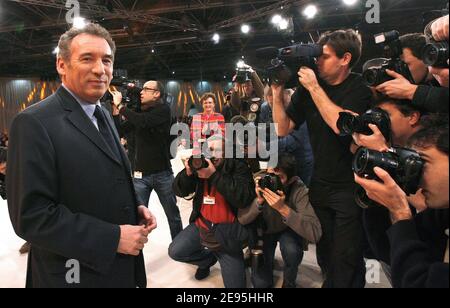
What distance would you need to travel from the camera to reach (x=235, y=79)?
2.73m

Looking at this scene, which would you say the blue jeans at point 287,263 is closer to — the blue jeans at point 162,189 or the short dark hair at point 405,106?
the blue jeans at point 162,189

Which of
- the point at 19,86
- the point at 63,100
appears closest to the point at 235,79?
the point at 63,100

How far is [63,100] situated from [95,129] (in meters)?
0.14

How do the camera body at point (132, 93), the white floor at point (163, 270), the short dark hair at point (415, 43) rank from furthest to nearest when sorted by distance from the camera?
1. the camera body at point (132, 93)
2. the white floor at point (163, 270)
3. the short dark hair at point (415, 43)

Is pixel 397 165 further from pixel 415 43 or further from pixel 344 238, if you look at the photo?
pixel 415 43

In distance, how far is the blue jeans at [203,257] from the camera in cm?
199

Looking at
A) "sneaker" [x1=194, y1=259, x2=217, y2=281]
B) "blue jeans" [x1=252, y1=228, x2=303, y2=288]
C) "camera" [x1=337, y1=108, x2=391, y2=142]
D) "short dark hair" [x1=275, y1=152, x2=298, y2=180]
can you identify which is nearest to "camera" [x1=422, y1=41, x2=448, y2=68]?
"camera" [x1=337, y1=108, x2=391, y2=142]

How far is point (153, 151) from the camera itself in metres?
2.53

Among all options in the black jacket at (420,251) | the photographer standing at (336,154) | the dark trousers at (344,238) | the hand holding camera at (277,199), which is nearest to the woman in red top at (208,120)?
the hand holding camera at (277,199)

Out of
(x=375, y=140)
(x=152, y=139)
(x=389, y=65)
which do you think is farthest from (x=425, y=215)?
(x=152, y=139)

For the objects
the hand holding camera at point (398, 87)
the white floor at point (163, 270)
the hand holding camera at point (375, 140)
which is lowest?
the white floor at point (163, 270)

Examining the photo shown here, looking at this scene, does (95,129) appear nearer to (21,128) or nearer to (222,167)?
(21,128)

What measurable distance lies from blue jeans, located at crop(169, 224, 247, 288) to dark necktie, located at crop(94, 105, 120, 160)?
1165mm

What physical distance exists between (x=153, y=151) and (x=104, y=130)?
1351mm
